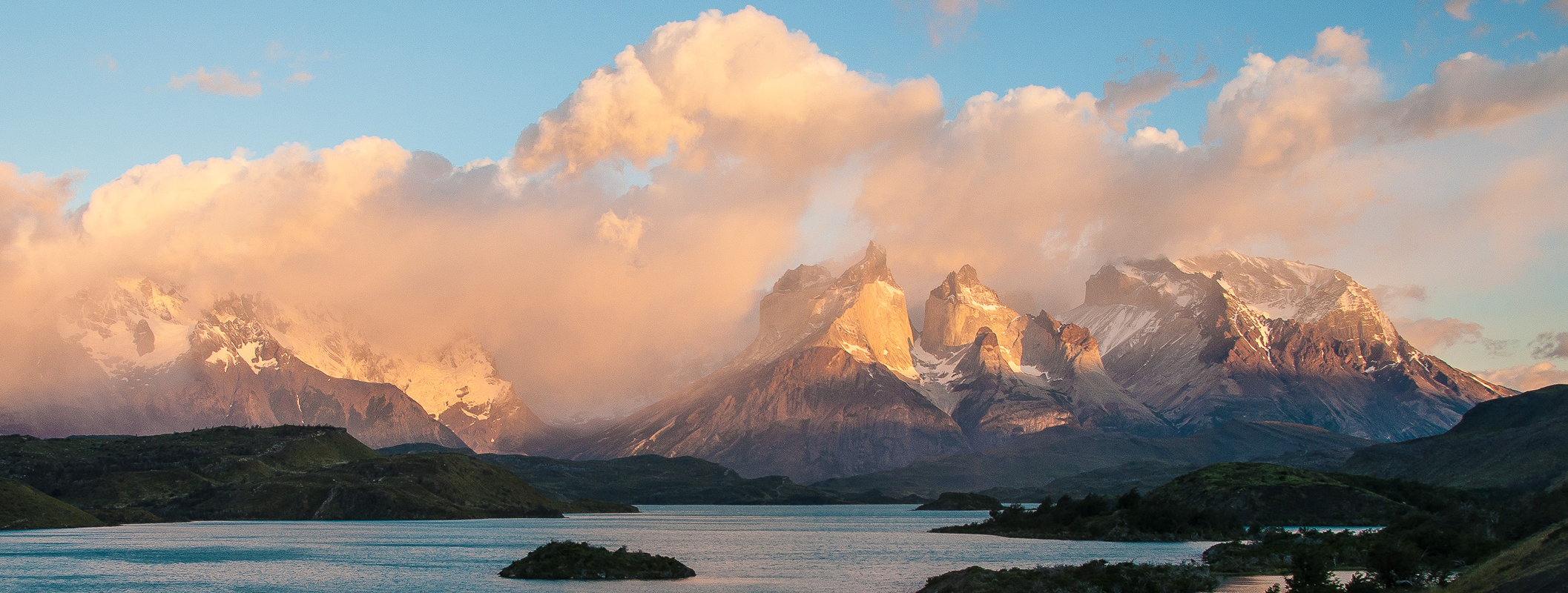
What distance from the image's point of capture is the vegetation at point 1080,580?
11562 cm

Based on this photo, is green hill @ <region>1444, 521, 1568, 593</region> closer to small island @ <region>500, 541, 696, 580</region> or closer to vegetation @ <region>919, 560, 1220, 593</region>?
vegetation @ <region>919, 560, 1220, 593</region>

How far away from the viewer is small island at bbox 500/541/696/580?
5876 inches

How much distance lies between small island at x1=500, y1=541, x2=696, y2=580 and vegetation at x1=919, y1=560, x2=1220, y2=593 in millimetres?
37233

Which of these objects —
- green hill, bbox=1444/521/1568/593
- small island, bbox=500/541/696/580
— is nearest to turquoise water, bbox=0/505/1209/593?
small island, bbox=500/541/696/580

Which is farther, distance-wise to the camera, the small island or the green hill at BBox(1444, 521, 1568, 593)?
the small island

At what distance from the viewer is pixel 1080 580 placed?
119312mm

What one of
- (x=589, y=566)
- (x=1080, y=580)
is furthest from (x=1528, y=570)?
(x=589, y=566)

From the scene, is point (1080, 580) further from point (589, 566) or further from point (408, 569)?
point (408, 569)

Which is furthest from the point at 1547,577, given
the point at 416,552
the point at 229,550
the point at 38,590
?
the point at 229,550

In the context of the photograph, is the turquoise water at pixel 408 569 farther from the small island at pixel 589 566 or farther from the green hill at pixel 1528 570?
the green hill at pixel 1528 570

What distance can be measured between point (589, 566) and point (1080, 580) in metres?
59.8

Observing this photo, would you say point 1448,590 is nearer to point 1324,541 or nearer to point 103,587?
point 1324,541

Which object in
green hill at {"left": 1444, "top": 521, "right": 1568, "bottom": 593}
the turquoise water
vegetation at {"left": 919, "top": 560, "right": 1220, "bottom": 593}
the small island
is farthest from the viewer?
the small island

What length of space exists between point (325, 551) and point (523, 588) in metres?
70.9
